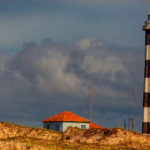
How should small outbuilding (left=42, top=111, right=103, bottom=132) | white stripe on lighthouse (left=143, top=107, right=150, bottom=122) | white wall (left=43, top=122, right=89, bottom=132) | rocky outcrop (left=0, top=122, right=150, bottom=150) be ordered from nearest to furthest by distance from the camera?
rocky outcrop (left=0, top=122, right=150, bottom=150) < white stripe on lighthouse (left=143, top=107, right=150, bottom=122) < white wall (left=43, top=122, right=89, bottom=132) < small outbuilding (left=42, top=111, right=103, bottom=132)

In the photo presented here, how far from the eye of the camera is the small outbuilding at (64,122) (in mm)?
79875

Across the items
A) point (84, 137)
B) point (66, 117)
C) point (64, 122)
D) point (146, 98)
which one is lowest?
point (84, 137)

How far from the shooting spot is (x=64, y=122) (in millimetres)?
79750

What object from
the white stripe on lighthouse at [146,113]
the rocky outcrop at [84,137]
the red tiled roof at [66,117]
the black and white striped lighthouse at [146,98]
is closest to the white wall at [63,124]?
the red tiled roof at [66,117]

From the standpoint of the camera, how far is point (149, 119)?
6362 centimetres

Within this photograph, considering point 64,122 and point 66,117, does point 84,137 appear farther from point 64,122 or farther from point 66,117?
point 66,117

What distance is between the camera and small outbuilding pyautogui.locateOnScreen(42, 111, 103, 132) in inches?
3145

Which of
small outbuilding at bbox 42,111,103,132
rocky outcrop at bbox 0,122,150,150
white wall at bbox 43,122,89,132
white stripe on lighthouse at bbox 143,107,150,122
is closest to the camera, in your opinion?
rocky outcrop at bbox 0,122,150,150

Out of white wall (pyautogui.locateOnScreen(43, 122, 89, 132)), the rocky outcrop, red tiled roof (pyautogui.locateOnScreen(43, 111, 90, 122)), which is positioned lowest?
the rocky outcrop

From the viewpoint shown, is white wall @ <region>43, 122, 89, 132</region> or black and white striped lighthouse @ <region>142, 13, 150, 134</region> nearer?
black and white striped lighthouse @ <region>142, 13, 150, 134</region>

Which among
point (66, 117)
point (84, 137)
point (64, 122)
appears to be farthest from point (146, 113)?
point (66, 117)

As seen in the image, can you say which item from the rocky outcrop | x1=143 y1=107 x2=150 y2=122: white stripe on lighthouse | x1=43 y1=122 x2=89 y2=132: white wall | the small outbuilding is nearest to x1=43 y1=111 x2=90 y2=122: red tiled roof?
the small outbuilding

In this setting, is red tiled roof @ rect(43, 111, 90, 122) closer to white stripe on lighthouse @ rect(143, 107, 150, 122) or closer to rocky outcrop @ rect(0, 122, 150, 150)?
rocky outcrop @ rect(0, 122, 150, 150)

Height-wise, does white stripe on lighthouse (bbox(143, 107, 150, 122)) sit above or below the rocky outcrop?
above
